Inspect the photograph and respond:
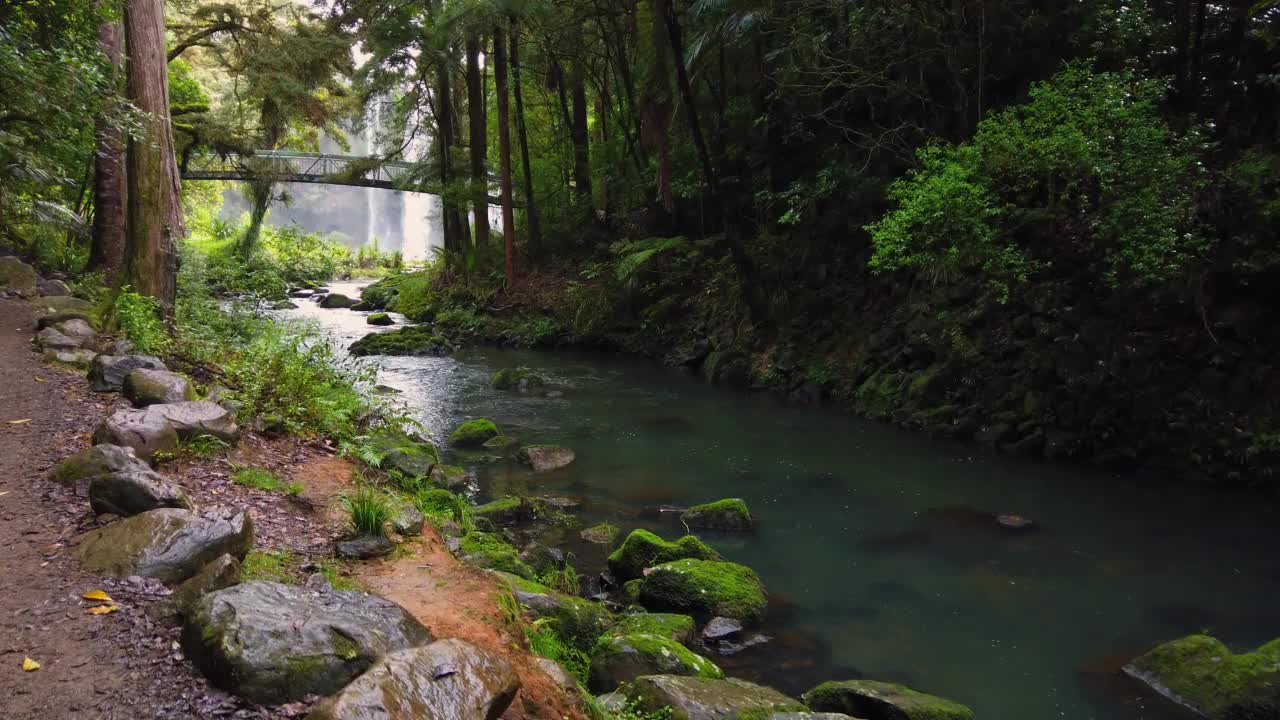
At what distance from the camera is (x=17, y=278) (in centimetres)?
1155

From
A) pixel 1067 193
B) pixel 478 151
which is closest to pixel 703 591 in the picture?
pixel 1067 193

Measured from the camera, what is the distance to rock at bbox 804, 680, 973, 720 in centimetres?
437

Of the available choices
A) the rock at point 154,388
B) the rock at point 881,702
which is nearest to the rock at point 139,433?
the rock at point 154,388

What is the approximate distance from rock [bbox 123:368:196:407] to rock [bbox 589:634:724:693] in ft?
13.3

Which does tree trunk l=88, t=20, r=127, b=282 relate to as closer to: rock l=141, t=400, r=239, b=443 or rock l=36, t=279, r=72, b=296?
rock l=36, t=279, r=72, b=296

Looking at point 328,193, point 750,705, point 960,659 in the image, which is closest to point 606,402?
point 960,659

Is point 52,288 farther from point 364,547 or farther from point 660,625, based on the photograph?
point 660,625

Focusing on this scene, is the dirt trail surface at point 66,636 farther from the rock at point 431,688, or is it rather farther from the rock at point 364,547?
the rock at point 364,547

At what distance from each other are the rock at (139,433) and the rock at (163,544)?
1.33 metres

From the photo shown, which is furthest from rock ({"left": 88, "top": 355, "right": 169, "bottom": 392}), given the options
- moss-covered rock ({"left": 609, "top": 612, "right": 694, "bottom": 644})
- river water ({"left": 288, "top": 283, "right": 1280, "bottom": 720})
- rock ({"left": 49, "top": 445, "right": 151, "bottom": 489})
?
moss-covered rock ({"left": 609, "top": 612, "right": 694, "bottom": 644})

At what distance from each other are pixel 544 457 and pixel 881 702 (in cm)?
609

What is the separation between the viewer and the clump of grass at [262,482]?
5.22m

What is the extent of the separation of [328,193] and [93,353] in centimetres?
8499

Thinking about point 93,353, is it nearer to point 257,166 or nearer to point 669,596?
point 669,596
